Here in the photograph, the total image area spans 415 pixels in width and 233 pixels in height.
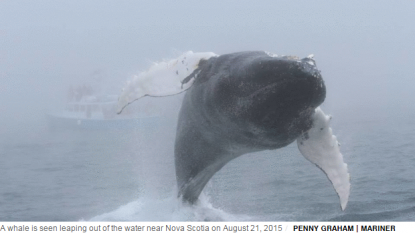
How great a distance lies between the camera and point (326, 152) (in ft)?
16.2

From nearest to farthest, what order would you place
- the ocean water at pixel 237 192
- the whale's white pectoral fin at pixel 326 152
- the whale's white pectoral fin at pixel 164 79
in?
the whale's white pectoral fin at pixel 326 152 < the whale's white pectoral fin at pixel 164 79 < the ocean water at pixel 237 192

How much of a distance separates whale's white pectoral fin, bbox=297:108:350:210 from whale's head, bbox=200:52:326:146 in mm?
703

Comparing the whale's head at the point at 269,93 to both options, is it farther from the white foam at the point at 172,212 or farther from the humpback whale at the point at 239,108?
the white foam at the point at 172,212

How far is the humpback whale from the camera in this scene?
333 centimetres

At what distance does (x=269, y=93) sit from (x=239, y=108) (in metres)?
0.43

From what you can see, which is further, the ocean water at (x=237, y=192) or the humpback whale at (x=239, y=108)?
the ocean water at (x=237, y=192)

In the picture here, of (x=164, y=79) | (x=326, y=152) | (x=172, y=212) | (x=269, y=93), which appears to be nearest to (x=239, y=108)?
(x=269, y=93)

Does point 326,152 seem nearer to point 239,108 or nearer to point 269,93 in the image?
point 239,108

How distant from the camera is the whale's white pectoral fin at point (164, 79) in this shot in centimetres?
478

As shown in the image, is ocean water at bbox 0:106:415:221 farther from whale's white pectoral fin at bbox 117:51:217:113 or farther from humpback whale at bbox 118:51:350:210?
whale's white pectoral fin at bbox 117:51:217:113

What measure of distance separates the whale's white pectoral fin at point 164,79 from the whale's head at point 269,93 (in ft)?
2.40

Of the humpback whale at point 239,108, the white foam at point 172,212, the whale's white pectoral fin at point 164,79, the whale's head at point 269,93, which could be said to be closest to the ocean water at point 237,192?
the white foam at point 172,212
